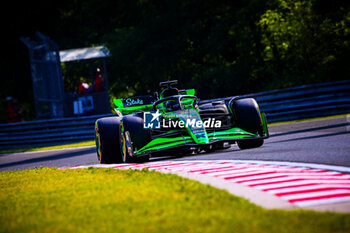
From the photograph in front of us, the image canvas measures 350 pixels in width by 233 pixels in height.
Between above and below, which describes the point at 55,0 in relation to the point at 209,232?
above

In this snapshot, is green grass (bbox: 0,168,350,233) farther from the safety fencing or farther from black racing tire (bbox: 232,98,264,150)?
the safety fencing

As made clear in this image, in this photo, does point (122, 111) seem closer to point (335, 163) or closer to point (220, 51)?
point (335, 163)

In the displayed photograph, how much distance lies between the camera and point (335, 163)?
748 centimetres

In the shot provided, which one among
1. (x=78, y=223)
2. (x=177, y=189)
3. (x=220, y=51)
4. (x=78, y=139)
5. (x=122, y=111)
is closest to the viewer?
(x=78, y=223)

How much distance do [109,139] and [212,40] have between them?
17248mm

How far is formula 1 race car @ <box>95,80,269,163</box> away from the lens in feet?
32.8

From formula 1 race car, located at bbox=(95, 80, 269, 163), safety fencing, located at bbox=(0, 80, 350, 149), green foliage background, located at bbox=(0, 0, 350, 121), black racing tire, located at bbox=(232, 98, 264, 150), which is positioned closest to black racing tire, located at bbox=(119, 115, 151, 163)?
formula 1 race car, located at bbox=(95, 80, 269, 163)

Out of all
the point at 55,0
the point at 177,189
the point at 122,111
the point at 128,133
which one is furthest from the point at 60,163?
the point at 55,0

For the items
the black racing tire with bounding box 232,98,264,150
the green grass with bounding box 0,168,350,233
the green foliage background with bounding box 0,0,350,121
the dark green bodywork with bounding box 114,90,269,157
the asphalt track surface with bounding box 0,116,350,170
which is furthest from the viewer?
the green foliage background with bounding box 0,0,350,121

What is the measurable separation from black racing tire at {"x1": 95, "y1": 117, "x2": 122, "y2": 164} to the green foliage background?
1328 cm

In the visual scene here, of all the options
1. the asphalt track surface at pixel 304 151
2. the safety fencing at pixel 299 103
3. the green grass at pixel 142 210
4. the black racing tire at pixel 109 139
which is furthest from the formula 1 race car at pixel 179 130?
the safety fencing at pixel 299 103

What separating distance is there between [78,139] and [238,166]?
14.8 meters

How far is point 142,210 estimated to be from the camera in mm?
5371

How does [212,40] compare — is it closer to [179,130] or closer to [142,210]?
[179,130]
